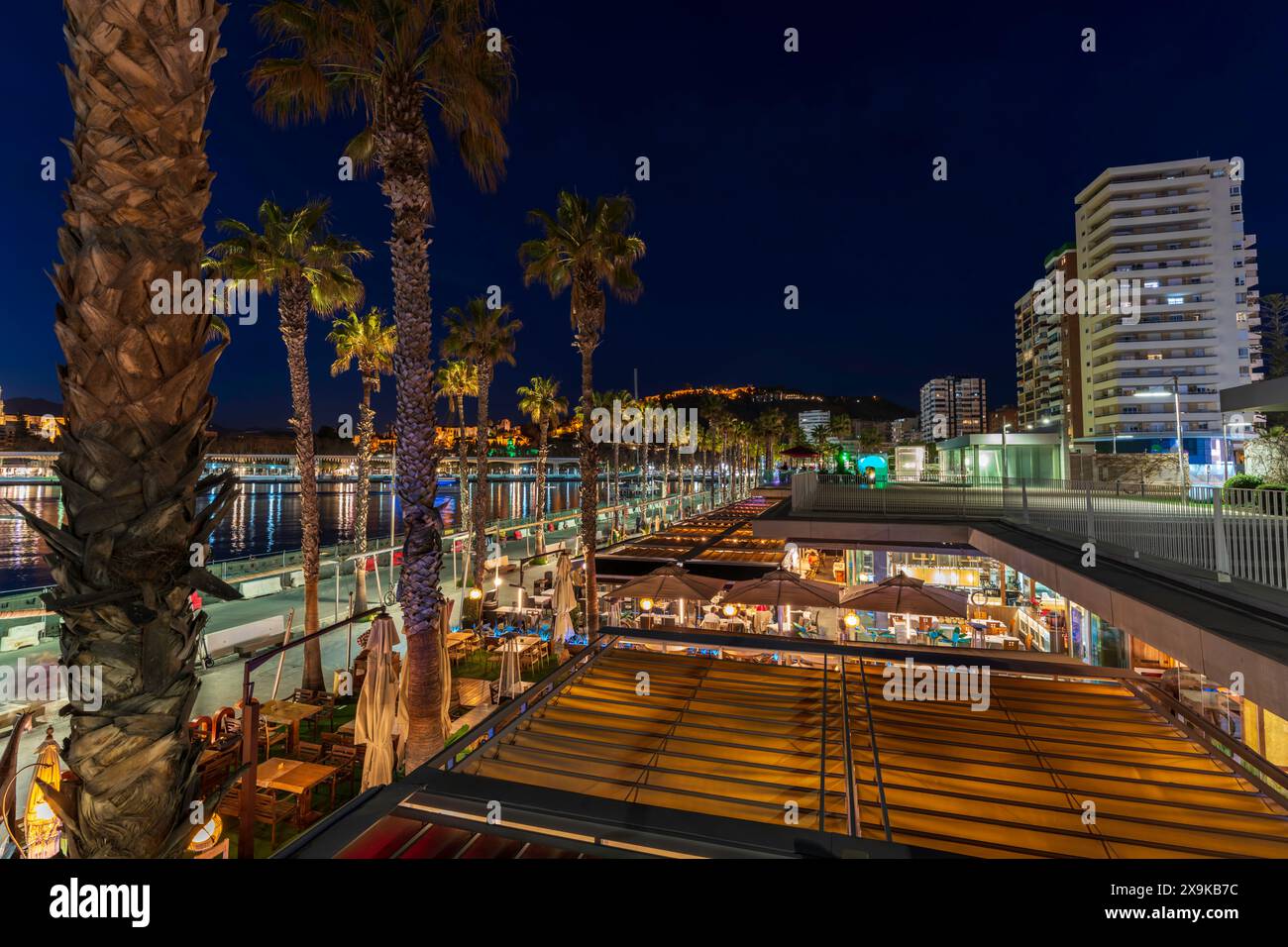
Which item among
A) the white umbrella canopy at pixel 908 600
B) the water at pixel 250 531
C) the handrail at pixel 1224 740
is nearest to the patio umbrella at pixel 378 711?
the handrail at pixel 1224 740

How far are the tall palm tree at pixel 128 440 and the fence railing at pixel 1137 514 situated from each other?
10.3 meters

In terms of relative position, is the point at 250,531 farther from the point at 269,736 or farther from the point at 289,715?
the point at 289,715

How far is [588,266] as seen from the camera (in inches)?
699

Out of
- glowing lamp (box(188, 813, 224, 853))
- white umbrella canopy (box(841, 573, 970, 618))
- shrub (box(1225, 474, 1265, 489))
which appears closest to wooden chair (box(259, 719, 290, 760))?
glowing lamp (box(188, 813, 224, 853))

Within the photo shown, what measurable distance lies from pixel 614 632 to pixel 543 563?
21342mm

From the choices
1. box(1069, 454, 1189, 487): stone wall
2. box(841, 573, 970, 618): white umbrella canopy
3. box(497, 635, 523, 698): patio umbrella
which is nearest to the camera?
box(841, 573, 970, 618): white umbrella canopy

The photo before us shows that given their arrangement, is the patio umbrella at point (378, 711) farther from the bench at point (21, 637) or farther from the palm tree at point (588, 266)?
the bench at point (21, 637)

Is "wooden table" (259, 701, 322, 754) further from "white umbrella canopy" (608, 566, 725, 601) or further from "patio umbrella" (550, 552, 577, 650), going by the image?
"white umbrella canopy" (608, 566, 725, 601)

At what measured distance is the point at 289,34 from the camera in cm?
946

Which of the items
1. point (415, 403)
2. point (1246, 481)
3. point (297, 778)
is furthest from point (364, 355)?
point (1246, 481)

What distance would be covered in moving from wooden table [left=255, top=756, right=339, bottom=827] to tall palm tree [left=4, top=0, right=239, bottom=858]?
21.5 ft

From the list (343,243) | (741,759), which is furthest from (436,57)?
(741,759)

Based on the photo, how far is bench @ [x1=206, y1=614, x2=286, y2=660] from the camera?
1553 centimetres
